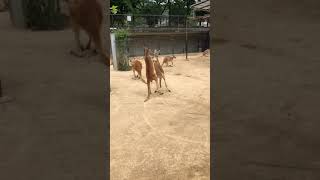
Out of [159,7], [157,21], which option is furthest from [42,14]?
[159,7]

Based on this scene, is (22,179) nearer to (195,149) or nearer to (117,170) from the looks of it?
(117,170)

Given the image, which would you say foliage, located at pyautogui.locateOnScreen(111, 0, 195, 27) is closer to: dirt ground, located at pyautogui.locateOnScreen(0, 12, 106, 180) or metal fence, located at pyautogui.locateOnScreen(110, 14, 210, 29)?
metal fence, located at pyautogui.locateOnScreen(110, 14, 210, 29)

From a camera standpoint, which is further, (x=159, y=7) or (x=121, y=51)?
(x=159, y=7)

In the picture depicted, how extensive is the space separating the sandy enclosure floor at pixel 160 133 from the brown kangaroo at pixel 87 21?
829 mm

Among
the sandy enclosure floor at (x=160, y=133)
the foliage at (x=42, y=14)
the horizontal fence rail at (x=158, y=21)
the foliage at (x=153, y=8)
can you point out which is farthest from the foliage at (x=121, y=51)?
the foliage at (x=42, y=14)

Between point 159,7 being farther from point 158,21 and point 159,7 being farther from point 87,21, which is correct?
point 87,21

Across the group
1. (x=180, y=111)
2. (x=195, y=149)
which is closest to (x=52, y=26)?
(x=195, y=149)

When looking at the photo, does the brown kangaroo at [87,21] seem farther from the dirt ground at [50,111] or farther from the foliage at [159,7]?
the foliage at [159,7]

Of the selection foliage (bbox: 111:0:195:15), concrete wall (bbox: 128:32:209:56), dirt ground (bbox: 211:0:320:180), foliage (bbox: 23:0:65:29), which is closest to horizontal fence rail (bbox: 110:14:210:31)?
concrete wall (bbox: 128:32:209:56)

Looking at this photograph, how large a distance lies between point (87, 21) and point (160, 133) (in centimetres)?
147

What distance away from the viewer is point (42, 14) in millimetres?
854

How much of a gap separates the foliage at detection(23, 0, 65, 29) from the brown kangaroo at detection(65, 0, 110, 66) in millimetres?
33

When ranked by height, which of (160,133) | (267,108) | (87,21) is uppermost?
(87,21)

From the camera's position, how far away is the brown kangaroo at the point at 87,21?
0.89 meters
